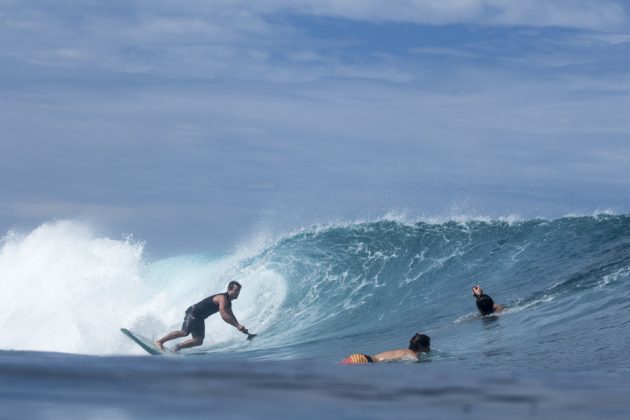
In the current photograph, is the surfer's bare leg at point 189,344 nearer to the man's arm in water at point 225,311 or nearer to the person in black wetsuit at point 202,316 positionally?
the person in black wetsuit at point 202,316

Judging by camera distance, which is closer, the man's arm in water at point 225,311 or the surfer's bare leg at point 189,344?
the surfer's bare leg at point 189,344

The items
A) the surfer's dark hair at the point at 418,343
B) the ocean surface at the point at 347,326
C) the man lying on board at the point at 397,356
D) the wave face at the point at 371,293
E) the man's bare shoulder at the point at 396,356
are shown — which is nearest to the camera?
the ocean surface at the point at 347,326

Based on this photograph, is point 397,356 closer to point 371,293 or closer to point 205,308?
point 205,308

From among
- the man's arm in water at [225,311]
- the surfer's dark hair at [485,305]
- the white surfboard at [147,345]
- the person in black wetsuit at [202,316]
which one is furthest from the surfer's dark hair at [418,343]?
the white surfboard at [147,345]

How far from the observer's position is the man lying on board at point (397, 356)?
10211mm

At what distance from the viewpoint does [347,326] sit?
1791 cm

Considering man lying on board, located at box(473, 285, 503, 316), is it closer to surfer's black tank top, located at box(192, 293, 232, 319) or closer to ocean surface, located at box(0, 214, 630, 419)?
ocean surface, located at box(0, 214, 630, 419)

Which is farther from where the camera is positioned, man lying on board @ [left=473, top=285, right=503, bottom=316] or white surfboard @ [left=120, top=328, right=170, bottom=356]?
man lying on board @ [left=473, top=285, right=503, bottom=316]

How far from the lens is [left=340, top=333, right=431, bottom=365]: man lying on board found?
10.2 m

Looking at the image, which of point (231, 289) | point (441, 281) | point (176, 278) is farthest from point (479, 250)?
point (176, 278)

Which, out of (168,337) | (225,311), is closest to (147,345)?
Result: (168,337)

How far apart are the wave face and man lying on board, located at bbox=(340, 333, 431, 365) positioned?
1.94ft

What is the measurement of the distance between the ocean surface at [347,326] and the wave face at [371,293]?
0.18ft

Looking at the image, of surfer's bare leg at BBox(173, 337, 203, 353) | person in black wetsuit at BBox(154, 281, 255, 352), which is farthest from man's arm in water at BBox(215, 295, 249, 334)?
surfer's bare leg at BBox(173, 337, 203, 353)
